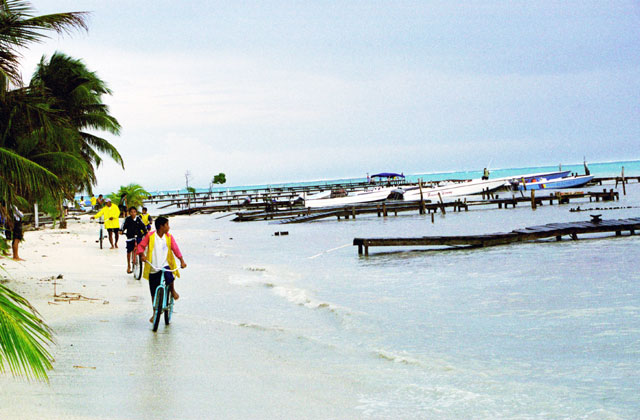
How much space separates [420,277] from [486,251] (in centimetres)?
643

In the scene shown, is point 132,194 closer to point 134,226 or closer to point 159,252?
point 134,226

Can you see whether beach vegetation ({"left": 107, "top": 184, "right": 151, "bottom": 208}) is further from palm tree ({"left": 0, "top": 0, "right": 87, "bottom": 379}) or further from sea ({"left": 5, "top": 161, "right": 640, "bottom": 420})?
palm tree ({"left": 0, "top": 0, "right": 87, "bottom": 379})

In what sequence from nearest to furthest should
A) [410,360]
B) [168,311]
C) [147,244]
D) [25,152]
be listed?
1. [410,360]
2. [147,244]
3. [168,311]
4. [25,152]

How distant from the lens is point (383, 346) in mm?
9852

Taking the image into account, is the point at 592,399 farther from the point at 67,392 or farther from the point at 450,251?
the point at 450,251

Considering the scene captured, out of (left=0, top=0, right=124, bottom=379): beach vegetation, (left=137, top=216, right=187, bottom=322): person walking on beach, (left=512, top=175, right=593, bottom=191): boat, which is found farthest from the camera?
(left=512, top=175, right=593, bottom=191): boat

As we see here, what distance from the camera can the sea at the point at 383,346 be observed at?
685cm

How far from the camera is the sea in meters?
6.85

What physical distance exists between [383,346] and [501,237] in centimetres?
1428

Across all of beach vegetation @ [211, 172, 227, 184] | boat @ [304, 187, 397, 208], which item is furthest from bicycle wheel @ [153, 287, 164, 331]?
beach vegetation @ [211, 172, 227, 184]

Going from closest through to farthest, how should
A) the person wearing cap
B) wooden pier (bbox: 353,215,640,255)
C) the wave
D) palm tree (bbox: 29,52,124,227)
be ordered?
the wave < the person wearing cap < wooden pier (bbox: 353,215,640,255) < palm tree (bbox: 29,52,124,227)

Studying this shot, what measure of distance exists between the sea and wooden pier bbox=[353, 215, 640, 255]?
104 inches

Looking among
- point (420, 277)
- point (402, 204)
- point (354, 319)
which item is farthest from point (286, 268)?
point (402, 204)

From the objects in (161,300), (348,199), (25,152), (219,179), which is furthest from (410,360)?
(219,179)
